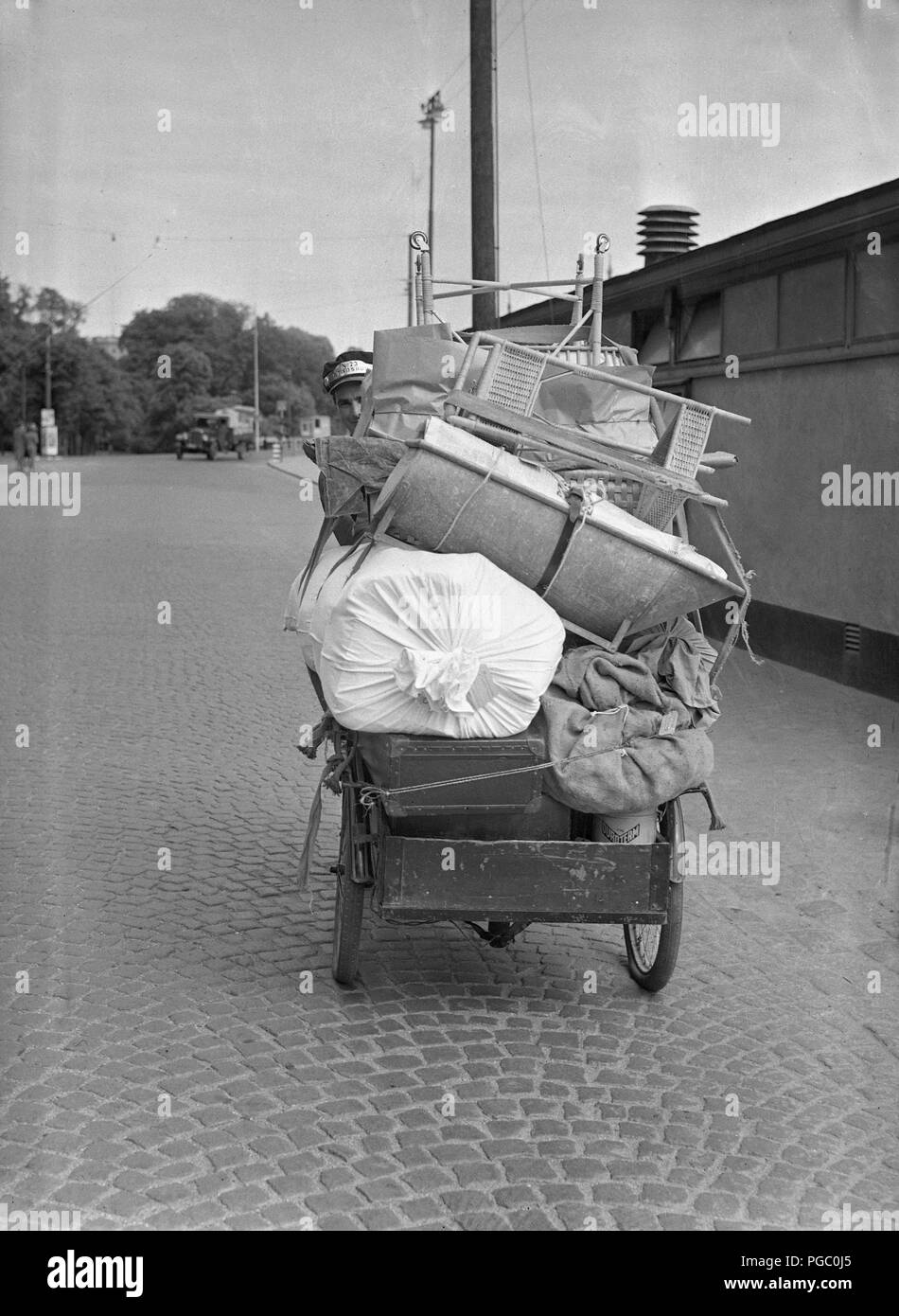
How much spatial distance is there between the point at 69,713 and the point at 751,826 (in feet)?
16.0

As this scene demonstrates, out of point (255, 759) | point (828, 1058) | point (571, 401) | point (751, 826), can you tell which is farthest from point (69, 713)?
point (828, 1058)

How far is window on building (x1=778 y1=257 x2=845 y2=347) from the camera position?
39.4 ft

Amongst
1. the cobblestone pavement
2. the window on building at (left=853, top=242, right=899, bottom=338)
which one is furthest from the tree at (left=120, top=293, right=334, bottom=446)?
the cobblestone pavement

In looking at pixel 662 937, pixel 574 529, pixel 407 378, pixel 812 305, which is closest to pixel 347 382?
pixel 407 378

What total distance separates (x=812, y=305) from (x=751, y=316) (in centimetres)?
122

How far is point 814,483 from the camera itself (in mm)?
12414

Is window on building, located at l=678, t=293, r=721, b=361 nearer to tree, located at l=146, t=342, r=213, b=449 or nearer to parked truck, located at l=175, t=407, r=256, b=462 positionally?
parked truck, located at l=175, t=407, r=256, b=462

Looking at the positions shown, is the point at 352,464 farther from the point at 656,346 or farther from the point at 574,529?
the point at 656,346

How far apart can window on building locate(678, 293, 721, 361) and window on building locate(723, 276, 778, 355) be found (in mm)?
359

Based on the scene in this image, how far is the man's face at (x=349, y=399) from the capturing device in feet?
20.9

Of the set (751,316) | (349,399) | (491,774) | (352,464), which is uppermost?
(751,316)

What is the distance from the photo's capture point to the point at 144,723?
387 inches

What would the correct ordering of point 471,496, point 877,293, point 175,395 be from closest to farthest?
point 471,496
point 877,293
point 175,395

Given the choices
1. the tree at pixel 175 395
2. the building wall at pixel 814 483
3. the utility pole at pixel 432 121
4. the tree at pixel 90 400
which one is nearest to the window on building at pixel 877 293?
the building wall at pixel 814 483
